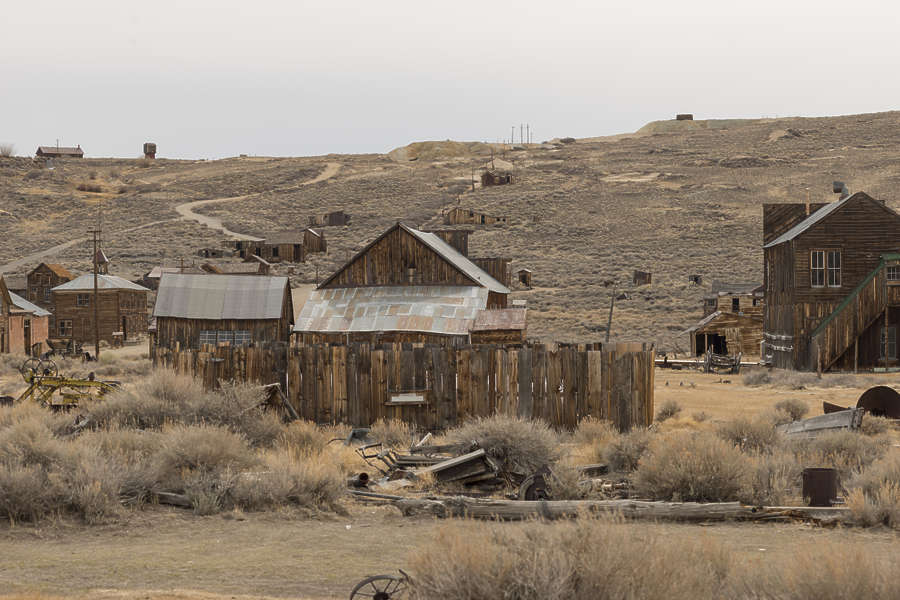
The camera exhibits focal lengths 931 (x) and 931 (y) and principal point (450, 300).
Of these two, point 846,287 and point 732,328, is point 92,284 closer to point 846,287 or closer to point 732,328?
point 732,328

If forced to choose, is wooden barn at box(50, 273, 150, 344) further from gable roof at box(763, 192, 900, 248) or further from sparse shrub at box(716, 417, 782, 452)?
sparse shrub at box(716, 417, 782, 452)

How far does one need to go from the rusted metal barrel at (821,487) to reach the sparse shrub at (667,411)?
29.0 feet

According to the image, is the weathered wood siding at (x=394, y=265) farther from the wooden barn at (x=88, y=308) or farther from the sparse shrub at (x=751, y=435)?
the wooden barn at (x=88, y=308)

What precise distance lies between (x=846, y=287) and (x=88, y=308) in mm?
45441

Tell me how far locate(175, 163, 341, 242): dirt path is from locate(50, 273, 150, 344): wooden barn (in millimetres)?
24999

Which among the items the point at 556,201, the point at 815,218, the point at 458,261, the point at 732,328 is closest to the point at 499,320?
the point at 458,261

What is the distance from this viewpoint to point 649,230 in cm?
8169

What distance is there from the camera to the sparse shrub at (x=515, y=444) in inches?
497

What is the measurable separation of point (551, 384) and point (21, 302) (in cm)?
4347

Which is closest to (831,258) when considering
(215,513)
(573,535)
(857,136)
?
(215,513)

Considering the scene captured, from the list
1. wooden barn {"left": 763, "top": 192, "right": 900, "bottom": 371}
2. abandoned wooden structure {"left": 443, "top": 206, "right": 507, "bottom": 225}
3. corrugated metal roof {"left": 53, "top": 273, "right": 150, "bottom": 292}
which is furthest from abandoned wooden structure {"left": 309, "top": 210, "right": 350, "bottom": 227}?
wooden barn {"left": 763, "top": 192, "right": 900, "bottom": 371}

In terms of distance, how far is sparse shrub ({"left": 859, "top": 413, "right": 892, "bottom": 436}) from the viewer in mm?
15438

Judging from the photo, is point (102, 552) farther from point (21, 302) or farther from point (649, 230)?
point (649, 230)

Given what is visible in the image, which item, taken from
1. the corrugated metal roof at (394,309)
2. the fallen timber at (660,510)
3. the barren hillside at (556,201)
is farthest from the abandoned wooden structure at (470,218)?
the fallen timber at (660,510)
